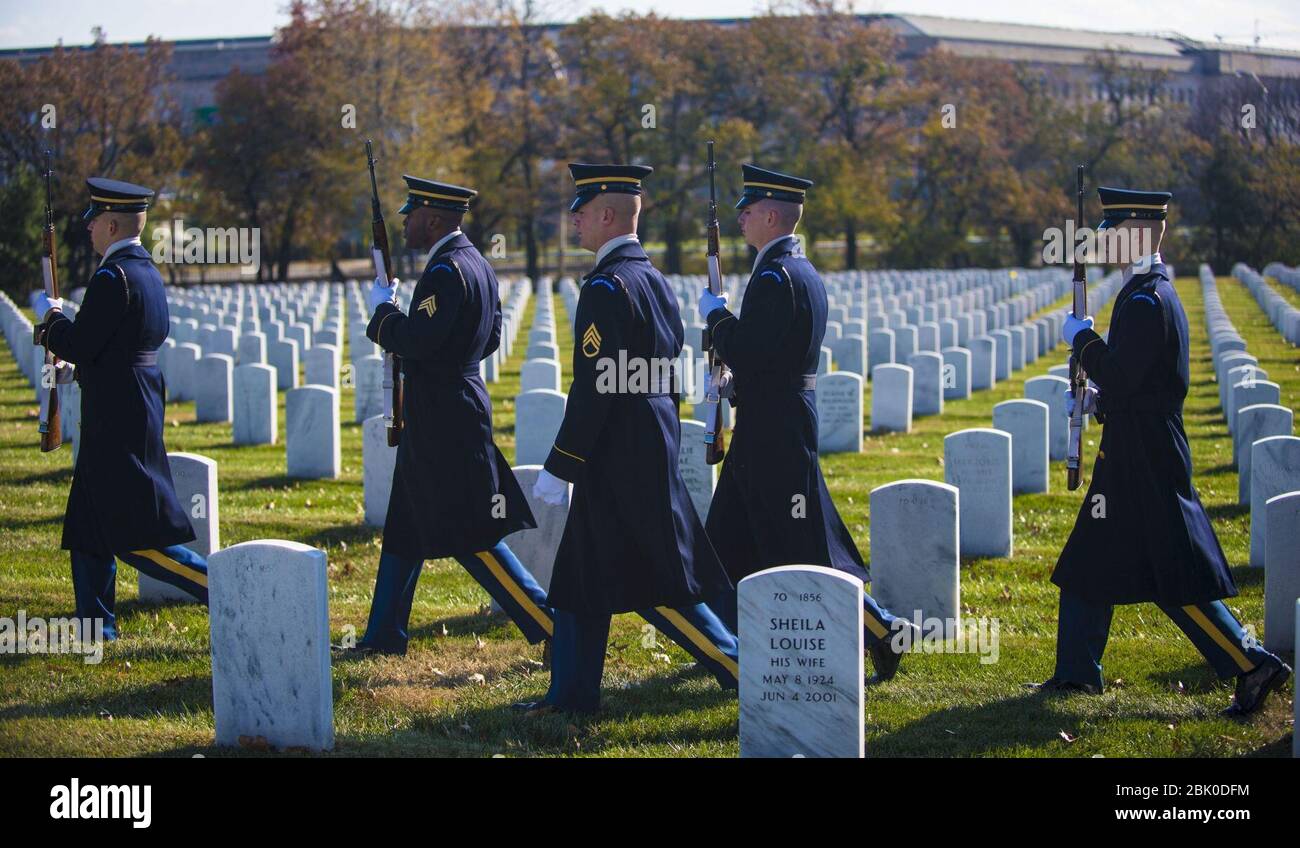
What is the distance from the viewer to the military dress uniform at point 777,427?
6.46m

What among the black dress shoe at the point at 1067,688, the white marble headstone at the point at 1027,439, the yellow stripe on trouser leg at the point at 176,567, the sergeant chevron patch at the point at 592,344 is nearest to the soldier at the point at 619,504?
the sergeant chevron patch at the point at 592,344

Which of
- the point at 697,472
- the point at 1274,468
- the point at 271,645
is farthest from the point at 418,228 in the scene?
the point at 1274,468

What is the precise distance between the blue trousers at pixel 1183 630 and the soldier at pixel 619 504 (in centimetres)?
140

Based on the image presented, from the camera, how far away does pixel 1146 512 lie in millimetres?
6102

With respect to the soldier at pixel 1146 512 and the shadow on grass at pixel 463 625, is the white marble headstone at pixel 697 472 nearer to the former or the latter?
the shadow on grass at pixel 463 625

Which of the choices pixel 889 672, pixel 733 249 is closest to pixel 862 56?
pixel 733 249

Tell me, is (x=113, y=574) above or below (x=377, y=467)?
below

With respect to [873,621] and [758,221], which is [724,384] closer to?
[758,221]

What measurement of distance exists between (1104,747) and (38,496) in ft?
28.0

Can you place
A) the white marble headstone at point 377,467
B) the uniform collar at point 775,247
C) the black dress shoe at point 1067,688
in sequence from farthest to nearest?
1. the white marble headstone at point 377,467
2. the uniform collar at point 775,247
3. the black dress shoe at point 1067,688

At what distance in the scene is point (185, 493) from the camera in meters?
8.26

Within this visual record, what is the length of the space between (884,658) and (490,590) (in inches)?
70.8

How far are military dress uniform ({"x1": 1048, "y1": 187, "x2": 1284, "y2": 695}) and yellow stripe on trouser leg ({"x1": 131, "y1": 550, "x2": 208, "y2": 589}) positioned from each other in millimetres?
3937
